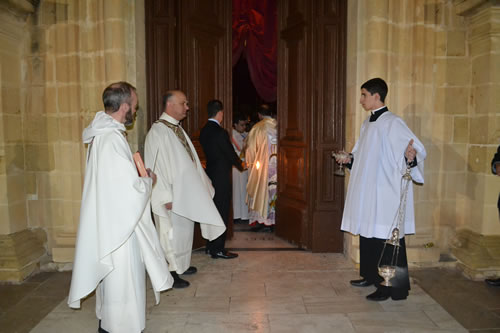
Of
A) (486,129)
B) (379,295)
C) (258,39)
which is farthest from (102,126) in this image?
(258,39)

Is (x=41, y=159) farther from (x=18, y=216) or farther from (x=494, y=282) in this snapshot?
(x=494, y=282)

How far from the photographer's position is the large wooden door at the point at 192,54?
481 cm

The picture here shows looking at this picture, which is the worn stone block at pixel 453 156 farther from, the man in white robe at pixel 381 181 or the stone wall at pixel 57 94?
the stone wall at pixel 57 94

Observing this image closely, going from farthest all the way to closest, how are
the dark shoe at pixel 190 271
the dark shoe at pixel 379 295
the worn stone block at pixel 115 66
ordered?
the dark shoe at pixel 190 271
the worn stone block at pixel 115 66
the dark shoe at pixel 379 295

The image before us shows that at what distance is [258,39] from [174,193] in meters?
4.55

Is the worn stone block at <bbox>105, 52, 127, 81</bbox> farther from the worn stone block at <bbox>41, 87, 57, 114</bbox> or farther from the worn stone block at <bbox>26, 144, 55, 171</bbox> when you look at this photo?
the worn stone block at <bbox>26, 144, 55, 171</bbox>

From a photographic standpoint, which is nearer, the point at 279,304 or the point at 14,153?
the point at 279,304

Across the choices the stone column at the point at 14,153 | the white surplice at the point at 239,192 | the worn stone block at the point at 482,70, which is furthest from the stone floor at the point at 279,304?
the white surplice at the point at 239,192

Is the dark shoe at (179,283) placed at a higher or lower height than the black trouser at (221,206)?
lower

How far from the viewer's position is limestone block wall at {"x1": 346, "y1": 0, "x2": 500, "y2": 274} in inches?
170

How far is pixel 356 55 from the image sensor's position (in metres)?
4.55

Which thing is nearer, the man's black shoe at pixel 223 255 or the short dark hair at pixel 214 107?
the short dark hair at pixel 214 107

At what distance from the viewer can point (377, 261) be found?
3.78 metres

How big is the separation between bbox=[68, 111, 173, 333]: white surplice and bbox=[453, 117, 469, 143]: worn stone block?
3.34 meters
